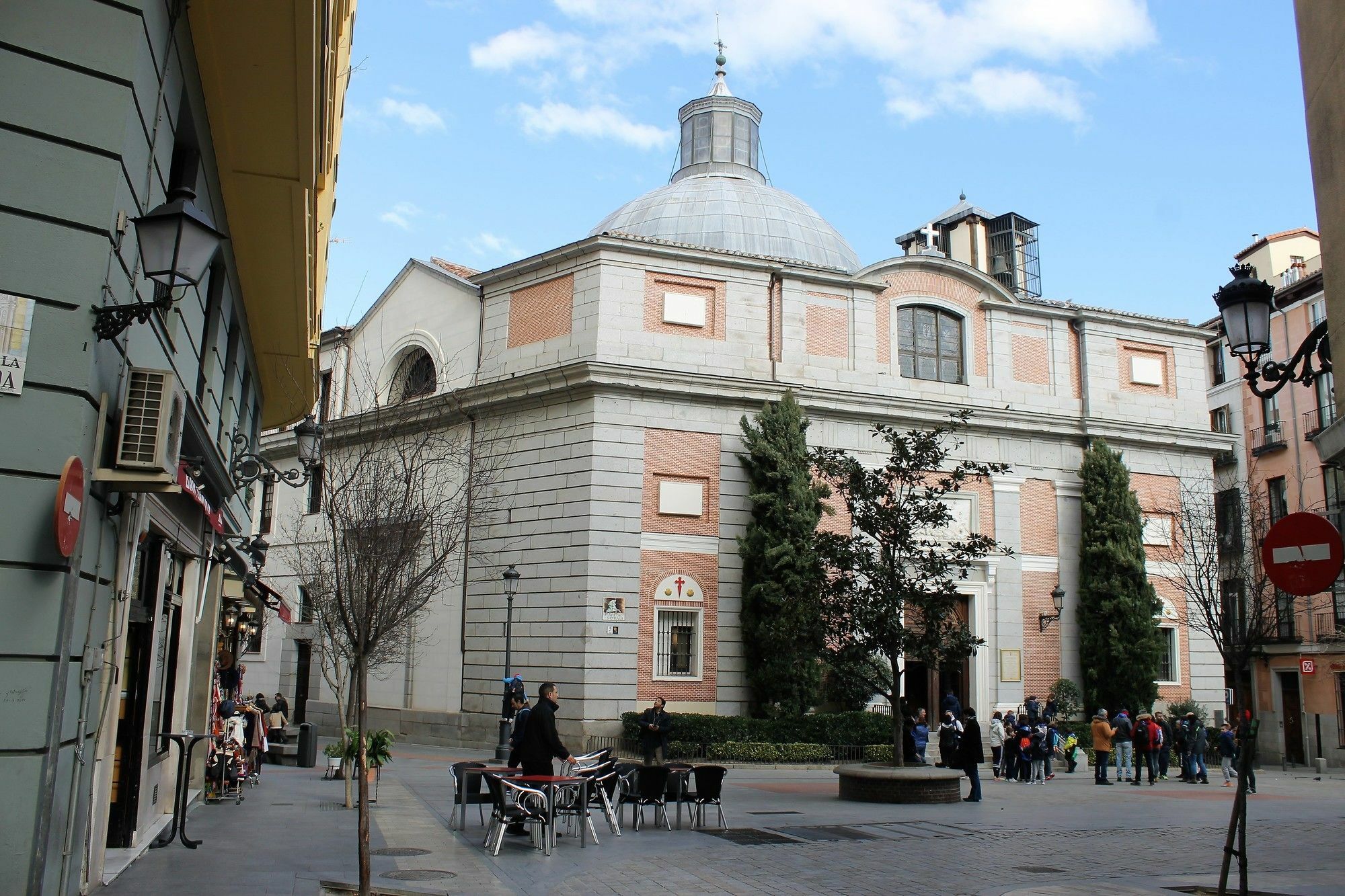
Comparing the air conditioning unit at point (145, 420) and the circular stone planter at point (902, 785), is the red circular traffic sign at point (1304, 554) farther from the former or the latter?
the circular stone planter at point (902, 785)

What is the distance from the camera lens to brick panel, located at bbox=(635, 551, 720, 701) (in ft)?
86.3

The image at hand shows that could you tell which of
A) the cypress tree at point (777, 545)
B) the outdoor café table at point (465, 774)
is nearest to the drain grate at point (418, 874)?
the outdoor café table at point (465, 774)

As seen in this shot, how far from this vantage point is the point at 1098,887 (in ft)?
33.8

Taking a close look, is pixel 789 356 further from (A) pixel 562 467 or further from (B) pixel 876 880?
(B) pixel 876 880

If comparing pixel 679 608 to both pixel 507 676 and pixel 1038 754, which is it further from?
pixel 1038 754

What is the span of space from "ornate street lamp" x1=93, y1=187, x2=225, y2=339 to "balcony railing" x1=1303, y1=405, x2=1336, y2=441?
123ft

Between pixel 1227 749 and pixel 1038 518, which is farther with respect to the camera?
pixel 1038 518

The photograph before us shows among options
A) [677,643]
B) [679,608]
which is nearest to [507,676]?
[677,643]

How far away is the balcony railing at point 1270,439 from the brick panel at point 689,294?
2251 cm

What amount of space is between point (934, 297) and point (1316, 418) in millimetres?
16172

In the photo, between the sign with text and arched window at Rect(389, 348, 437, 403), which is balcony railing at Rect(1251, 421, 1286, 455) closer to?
arched window at Rect(389, 348, 437, 403)

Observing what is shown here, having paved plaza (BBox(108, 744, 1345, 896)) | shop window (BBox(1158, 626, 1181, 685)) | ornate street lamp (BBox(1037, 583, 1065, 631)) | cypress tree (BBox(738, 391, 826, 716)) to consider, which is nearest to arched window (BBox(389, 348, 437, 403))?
cypress tree (BBox(738, 391, 826, 716))

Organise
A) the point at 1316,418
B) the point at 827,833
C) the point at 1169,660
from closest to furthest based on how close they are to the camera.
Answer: the point at 827,833 → the point at 1169,660 → the point at 1316,418

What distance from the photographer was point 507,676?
25.5 metres
